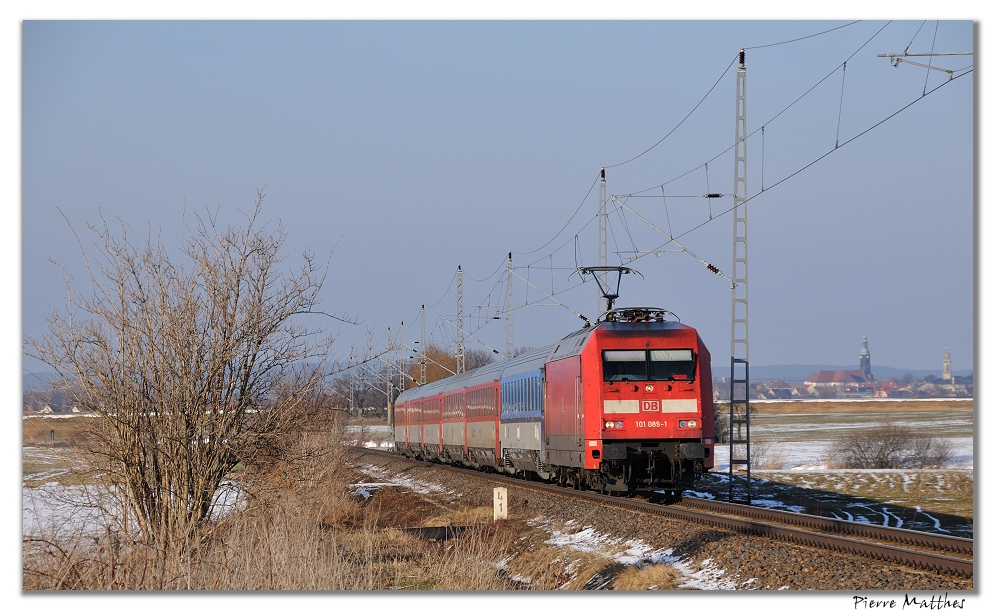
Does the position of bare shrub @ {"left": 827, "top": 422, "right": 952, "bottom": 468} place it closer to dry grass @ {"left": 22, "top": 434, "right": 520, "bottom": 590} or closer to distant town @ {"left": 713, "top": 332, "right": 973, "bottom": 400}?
distant town @ {"left": 713, "top": 332, "right": 973, "bottom": 400}

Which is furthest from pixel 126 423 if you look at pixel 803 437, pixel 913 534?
pixel 803 437

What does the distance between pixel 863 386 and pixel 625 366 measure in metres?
33.1

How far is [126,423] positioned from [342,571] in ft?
10.8

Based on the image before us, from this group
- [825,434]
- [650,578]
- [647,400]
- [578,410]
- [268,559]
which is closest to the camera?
[268,559]

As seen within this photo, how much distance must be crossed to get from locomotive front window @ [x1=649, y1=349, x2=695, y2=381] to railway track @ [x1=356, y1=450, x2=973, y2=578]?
244cm

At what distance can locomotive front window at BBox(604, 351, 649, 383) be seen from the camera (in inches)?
778

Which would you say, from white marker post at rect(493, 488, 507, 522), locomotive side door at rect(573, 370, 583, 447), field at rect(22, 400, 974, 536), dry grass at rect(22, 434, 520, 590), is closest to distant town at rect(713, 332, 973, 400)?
field at rect(22, 400, 974, 536)

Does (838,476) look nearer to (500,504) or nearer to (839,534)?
(500,504)

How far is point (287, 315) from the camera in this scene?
46.4ft

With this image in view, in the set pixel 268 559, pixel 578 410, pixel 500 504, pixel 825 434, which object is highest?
pixel 578 410

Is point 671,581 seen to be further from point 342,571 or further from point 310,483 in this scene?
point 310,483

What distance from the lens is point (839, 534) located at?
15.1 metres

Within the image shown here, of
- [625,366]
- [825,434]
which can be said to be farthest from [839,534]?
[825,434]

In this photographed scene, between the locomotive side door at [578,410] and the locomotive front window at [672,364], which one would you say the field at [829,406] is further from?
the locomotive front window at [672,364]
